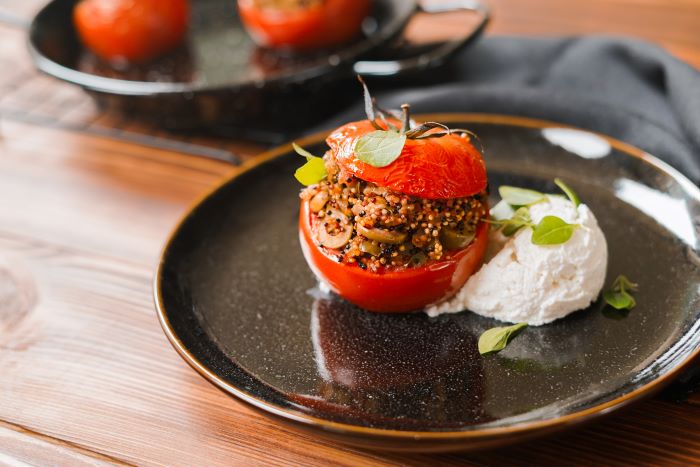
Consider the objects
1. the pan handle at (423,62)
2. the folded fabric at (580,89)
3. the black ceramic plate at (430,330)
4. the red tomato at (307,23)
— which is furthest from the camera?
the red tomato at (307,23)

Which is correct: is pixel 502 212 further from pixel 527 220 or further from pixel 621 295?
pixel 621 295

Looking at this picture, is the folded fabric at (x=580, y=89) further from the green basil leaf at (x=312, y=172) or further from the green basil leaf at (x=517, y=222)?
the green basil leaf at (x=312, y=172)

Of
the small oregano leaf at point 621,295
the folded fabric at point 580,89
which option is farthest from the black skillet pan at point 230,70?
the small oregano leaf at point 621,295

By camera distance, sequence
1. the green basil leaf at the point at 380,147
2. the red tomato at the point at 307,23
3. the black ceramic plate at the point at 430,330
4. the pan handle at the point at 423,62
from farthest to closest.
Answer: the red tomato at the point at 307,23 < the pan handle at the point at 423,62 < the green basil leaf at the point at 380,147 < the black ceramic plate at the point at 430,330

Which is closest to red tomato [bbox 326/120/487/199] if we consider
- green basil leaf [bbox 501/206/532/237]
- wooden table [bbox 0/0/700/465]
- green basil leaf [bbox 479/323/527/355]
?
green basil leaf [bbox 501/206/532/237]

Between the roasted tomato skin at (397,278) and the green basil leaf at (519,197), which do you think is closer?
the roasted tomato skin at (397,278)

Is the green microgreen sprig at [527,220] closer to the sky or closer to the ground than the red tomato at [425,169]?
closer to the ground

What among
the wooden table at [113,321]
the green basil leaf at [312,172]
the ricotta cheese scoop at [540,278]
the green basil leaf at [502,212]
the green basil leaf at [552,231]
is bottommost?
the wooden table at [113,321]

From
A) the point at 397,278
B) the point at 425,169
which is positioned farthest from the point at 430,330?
the point at 425,169
